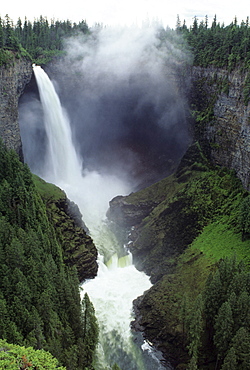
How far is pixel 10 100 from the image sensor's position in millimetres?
70438

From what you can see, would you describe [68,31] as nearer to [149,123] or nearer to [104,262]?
[149,123]

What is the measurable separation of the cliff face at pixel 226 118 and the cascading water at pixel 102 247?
2470 centimetres

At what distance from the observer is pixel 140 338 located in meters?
53.9

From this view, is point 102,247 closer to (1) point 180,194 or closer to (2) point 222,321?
(1) point 180,194

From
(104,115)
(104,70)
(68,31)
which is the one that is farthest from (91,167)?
(68,31)

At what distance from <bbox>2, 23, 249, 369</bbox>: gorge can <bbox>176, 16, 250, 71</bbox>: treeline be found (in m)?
1.97

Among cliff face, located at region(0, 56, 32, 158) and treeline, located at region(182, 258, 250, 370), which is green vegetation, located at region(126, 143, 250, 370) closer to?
treeline, located at region(182, 258, 250, 370)

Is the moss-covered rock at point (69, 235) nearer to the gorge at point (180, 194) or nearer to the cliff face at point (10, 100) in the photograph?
the gorge at point (180, 194)

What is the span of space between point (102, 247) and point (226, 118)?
32.0 meters

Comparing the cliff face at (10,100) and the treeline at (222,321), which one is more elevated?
the cliff face at (10,100)

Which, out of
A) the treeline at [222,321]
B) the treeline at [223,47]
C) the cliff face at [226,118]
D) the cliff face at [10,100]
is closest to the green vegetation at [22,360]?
the treeline at [222,321]

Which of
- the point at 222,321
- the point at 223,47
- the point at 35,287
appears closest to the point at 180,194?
the point at 223,47

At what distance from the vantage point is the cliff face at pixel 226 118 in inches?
2692

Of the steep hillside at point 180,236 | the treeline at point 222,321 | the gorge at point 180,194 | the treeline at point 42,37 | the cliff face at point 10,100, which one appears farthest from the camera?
the treeline at point 42,37
